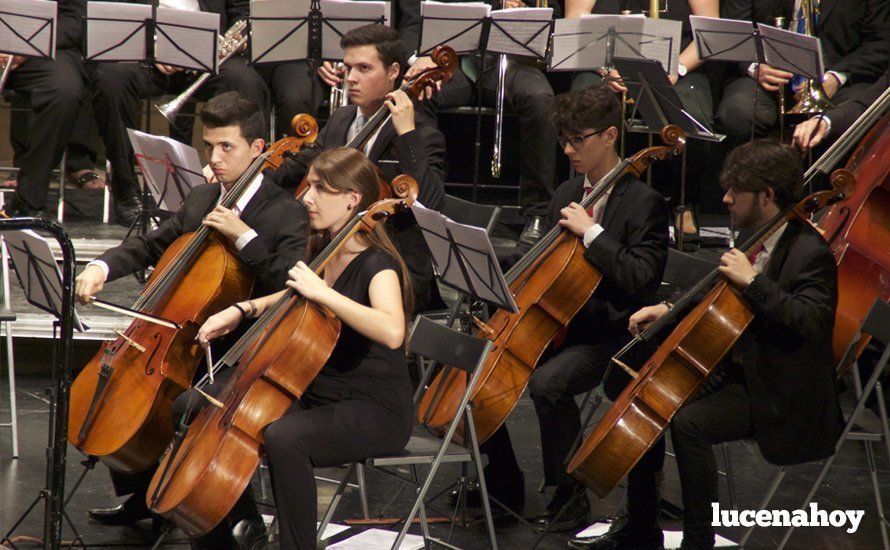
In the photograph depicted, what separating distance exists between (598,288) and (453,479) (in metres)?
1.06

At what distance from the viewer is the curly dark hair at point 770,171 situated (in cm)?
366

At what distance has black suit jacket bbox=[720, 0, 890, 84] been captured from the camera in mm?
6301

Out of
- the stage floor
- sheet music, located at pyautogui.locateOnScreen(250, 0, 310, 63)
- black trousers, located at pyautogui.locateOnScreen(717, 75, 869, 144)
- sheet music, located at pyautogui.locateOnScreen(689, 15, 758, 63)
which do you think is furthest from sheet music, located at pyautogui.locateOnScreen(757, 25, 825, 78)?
sheet music, located at pyautogui.locateOnScreen(250, 0, 310, 63)

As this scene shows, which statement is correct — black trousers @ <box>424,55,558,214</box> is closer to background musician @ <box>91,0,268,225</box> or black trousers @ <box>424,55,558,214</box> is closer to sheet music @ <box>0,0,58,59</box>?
background musician @ <box>91,0,268,225</box>

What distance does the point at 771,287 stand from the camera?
352cm

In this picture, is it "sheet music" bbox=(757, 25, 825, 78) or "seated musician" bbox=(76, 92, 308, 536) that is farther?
"sheet music" bbox=(757, 25, 825, 78)

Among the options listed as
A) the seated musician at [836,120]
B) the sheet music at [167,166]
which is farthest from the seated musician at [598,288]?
the seated musician at [836,120]

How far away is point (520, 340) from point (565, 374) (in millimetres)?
261

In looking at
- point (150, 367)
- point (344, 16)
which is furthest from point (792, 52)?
point (150, 367)

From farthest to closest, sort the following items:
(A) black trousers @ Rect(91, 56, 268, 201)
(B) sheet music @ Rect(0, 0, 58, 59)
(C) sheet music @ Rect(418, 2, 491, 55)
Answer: (A) black trousers @ Rect(91, 56, 268, 201) < (C) sheet music @ Rect(418, 2, 491, 55) < (B) sheet music @ Rect(0, 0, 58, 59)

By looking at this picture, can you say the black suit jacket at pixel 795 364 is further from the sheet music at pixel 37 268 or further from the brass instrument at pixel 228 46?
the brass instrument at pixel 228 46

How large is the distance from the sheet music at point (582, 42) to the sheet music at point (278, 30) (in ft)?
4.32

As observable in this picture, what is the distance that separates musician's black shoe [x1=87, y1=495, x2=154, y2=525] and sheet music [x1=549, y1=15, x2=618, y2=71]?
10.4 feet

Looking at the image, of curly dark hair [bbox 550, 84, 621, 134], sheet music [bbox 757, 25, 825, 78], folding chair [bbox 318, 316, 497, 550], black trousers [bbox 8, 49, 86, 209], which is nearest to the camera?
folding chair [bbox 318, 316, 497, 550]
